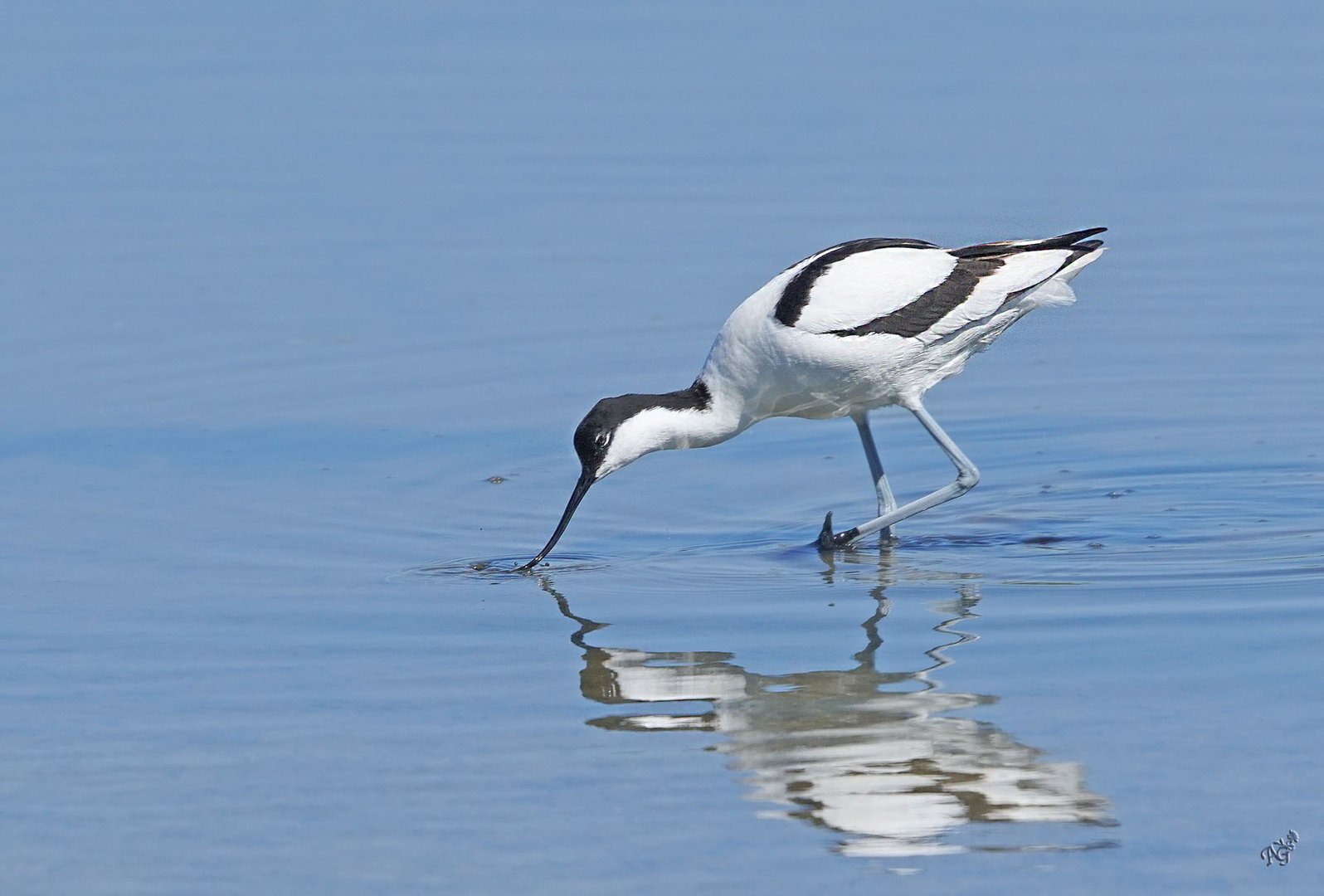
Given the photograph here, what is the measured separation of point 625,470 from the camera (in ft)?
29.6

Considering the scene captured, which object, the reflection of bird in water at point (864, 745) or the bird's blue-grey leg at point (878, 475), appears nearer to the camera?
the reflection of bird in water at point (864, 745)

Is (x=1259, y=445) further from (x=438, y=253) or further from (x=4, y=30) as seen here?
(x=4, y=30)

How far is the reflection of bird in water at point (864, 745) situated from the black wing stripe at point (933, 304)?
4.84ft

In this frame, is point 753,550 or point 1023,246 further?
point 1023,246

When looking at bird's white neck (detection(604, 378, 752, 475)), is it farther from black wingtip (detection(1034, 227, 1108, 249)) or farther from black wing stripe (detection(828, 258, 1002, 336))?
black wingtip (detection(1034, 227, 1108, 249))

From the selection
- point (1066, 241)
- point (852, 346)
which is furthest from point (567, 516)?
point (1066, 241)

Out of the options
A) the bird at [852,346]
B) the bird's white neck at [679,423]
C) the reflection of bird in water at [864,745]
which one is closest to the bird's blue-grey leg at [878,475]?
the bird at [852,346]

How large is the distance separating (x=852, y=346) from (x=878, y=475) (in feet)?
2.57

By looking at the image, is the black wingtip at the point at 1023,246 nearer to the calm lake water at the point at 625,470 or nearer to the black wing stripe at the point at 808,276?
the black wing stripe at the point at 808,276

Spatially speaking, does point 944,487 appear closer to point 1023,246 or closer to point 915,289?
point 915,289

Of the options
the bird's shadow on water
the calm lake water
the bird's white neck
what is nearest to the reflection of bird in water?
the calm lake water

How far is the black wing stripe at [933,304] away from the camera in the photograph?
778 centimetres

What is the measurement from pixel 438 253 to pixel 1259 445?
483 cm

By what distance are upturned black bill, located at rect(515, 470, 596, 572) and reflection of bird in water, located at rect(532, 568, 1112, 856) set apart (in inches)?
36.3
